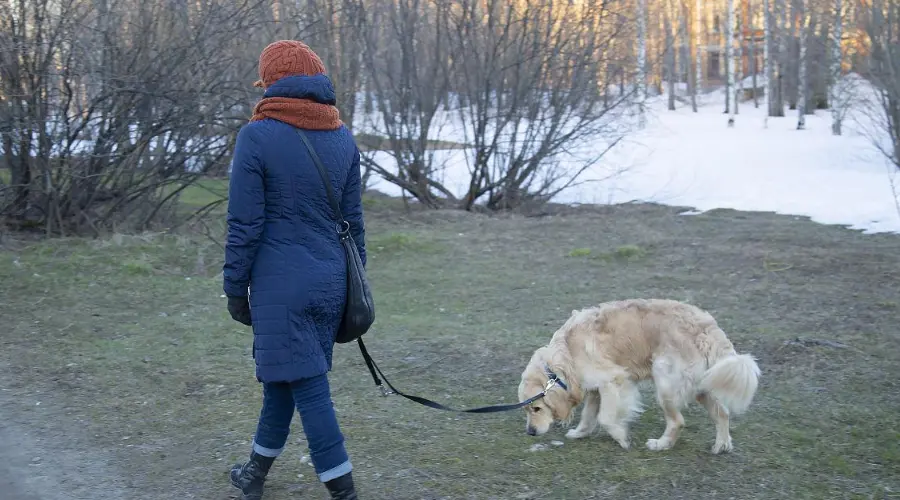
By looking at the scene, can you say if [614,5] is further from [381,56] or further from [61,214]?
[61,214]

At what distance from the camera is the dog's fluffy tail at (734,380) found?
4.36m

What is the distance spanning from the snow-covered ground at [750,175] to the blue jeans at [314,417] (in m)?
10.9

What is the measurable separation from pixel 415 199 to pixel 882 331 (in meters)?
10.5

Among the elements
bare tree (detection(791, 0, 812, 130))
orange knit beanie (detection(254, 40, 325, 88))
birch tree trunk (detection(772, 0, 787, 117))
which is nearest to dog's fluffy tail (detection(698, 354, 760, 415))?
orange knit beanie (detection(254, 40, 325, 88))

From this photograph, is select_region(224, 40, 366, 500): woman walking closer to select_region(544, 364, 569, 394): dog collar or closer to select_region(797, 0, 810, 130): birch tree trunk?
select_region(544, 364, 569, 394): dog collar

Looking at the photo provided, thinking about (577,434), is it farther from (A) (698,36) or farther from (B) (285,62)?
(A) (698,36)

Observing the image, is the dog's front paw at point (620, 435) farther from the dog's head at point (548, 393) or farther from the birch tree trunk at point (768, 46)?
the birch tree trunk at point (768, 46)

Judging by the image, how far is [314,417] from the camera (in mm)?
3771

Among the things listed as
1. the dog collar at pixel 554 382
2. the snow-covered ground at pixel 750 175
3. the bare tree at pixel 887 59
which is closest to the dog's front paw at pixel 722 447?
the dog collar at pixel 554 382

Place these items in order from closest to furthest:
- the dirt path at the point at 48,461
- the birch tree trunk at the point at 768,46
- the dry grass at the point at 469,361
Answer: the dirt path at the point at 48,461 → the dry grass at the point at 469,361 → the birch tree trunk at the point at 768,46

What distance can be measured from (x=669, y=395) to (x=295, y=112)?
8.17 feet

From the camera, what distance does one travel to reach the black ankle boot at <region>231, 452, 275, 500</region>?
13.2ft

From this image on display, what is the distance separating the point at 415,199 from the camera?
1662 centimetres

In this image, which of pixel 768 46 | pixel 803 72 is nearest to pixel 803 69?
pixel 803 72
